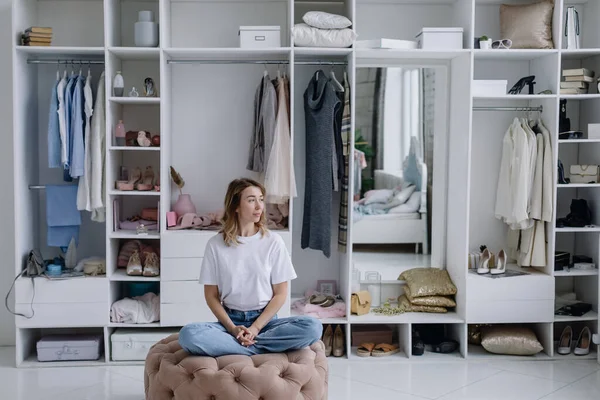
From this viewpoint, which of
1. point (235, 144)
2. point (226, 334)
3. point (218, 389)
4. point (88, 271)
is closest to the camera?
point (218, 389)

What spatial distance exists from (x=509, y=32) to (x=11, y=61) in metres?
3.34

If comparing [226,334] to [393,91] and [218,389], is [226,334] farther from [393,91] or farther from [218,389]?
[393,91]

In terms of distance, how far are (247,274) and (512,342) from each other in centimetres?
216

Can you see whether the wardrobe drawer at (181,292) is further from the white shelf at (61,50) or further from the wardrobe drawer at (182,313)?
the white shelf at (61,50)

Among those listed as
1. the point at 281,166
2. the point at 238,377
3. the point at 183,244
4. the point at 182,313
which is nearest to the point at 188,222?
the point at 183,244

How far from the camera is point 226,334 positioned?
12.8 feet

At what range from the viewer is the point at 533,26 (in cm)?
532

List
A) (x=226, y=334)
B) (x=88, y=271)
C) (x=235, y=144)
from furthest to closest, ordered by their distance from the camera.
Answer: (x=235, y=144)
(x=88, y=271)
(x=226, y=334)

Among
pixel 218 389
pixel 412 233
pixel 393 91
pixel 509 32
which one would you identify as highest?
pixel 509 32

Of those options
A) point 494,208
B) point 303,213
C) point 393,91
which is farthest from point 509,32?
point 303,213

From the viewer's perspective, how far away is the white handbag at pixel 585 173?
5.34 m

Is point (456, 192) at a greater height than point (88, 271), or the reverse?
point (456, 192)

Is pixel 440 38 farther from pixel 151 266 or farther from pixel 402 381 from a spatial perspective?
pixel 151 266

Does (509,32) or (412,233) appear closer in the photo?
(509,32)
